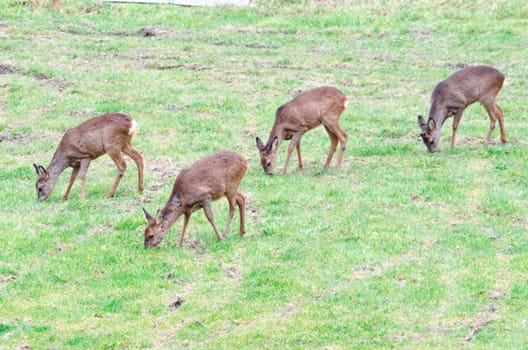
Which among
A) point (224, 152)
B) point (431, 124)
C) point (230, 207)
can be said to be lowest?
point (431, 124)

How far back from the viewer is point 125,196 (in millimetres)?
17078

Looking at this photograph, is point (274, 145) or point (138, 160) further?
point (274, 145)

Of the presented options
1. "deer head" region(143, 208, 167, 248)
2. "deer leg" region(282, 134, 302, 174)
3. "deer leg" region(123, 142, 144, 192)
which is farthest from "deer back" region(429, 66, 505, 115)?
"deer head" region(143, 208, 167, 248)

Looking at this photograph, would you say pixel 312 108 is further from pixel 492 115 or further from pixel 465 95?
pixel 492 115

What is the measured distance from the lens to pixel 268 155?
18141mm

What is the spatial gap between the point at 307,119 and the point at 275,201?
8.46ft

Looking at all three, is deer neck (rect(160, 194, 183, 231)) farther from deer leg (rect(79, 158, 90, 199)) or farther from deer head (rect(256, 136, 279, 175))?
deer head (rect(256, 136, 279, 175))

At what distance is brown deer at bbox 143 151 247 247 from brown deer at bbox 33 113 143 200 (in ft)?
9.57

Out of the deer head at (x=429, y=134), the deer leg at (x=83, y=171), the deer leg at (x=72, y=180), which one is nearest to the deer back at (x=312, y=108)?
the deer head at (x=429, y=134)

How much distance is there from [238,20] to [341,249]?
18.9m

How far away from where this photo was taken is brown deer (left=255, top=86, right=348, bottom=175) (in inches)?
723

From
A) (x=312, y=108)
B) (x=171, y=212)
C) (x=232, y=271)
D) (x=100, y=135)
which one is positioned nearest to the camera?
(x=232, y=271)

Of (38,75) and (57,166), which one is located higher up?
(57,166)

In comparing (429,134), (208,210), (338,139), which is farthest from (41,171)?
(429,134)
